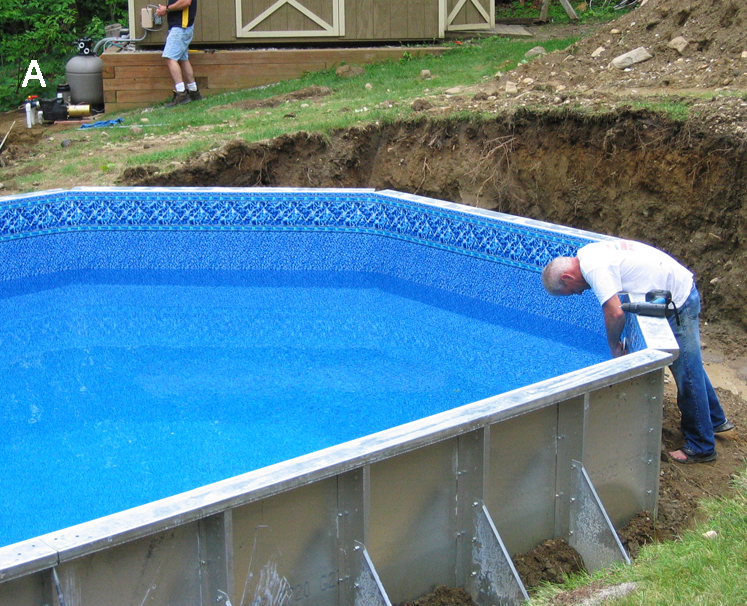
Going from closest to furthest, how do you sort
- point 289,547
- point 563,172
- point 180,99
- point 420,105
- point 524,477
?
point 289,547, point 524,477, point 563,172, point 420,105, point 180,99

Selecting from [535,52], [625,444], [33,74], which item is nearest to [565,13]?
[535,52]

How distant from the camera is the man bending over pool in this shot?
17.6 feet

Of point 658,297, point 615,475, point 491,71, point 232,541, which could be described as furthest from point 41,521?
point 491,71

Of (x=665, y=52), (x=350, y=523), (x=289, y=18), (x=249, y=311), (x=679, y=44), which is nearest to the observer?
(x=350, y=523)

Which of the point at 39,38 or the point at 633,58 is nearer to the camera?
the point at 633,58

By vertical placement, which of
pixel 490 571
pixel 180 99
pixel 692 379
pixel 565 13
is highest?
pixel 565 13

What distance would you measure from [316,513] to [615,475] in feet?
6.38

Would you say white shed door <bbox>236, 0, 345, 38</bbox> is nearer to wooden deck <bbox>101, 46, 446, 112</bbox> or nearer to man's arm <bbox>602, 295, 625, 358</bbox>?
wooden deck <bbox>101, 46, 446, 112</bbox>

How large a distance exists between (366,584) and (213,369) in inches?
133

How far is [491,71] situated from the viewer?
12.2 m

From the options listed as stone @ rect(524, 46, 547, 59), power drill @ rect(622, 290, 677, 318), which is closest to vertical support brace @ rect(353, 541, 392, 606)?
A: power drill @ rect(622, 290, 677, 318)

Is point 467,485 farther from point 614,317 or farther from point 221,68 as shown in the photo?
point 221,68

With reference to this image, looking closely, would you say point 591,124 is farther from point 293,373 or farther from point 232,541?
point 232,541

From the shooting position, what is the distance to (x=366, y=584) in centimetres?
421
